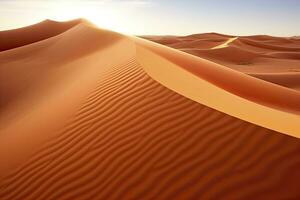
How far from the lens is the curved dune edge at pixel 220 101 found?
13.2 feet

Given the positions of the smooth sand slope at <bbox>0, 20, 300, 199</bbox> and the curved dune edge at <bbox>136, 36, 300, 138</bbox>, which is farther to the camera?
the curved dune edge at <bbox>136, 36, 300, 138</bbox>

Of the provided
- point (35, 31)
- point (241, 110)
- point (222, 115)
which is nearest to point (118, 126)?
point (222, 115)

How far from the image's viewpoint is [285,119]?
A: 4551 mm

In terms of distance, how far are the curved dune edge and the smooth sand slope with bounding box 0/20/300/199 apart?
2 centimetres

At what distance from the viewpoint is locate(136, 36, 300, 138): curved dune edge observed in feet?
13.2

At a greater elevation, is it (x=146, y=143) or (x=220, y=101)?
(x=220, y=101)

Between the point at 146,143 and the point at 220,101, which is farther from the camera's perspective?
the point at 220,101

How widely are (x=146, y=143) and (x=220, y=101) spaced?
4.65 ft

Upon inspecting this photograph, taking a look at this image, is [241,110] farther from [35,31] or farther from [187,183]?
[35,31]

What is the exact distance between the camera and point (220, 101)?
15.6ft

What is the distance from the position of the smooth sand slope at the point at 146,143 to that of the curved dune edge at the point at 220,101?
2 cm

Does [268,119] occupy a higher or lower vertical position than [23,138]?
higher

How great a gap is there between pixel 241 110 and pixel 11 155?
314 centimetres

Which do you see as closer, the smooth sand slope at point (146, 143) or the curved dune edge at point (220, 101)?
the smooth sand slope at point (146, 143)
